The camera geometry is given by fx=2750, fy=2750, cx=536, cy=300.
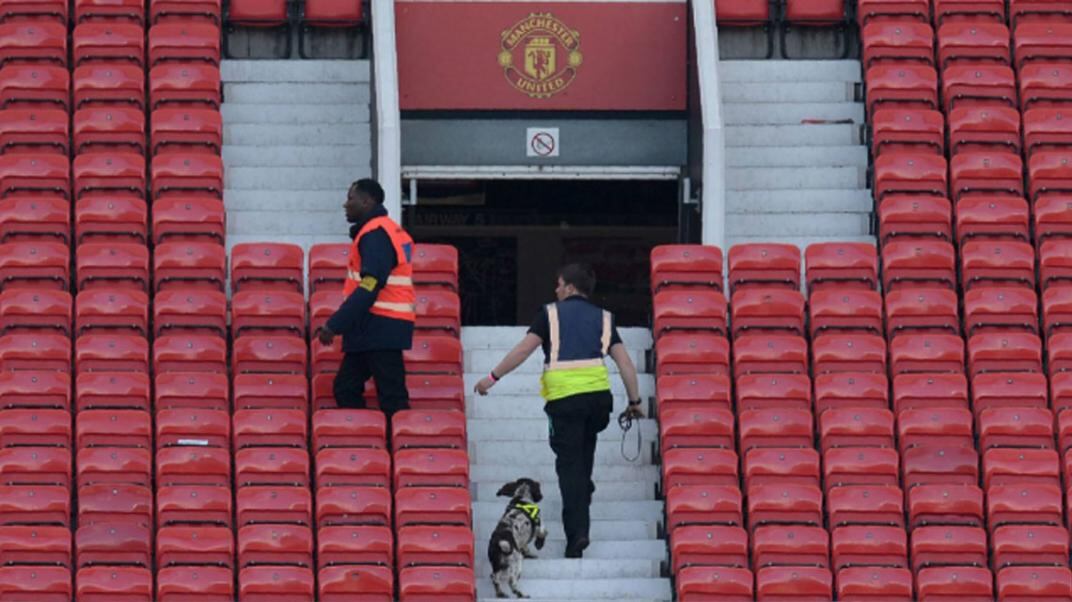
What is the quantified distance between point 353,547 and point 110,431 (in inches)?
63.2

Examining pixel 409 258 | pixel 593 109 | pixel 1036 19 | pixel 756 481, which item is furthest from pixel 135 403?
pixel 1036 19

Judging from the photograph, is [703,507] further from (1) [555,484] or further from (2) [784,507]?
(1) [555,484]

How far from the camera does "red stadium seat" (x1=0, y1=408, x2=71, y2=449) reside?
47.1 ft

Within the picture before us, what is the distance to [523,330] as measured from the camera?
1591 cm

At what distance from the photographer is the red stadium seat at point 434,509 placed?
13789 mm

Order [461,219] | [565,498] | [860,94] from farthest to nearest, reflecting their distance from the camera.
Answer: [461,219] < [860,94] < [565,498]

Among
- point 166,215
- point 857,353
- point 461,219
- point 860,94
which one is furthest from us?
point 461,219

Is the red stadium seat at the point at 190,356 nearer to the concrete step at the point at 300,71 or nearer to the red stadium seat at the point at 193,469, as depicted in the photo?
the red stadium seat at the point at 193,469

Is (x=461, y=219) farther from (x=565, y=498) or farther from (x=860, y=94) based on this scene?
(x=565, y=498)

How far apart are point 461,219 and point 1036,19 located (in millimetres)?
5925

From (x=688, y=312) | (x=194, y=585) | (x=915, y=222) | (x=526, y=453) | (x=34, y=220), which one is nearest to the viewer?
(x=194, y=585)

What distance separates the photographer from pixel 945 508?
14062 mm

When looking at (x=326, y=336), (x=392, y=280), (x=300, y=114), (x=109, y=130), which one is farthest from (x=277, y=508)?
(x=300, y=114)

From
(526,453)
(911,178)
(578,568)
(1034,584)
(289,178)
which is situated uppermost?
(289,178)
